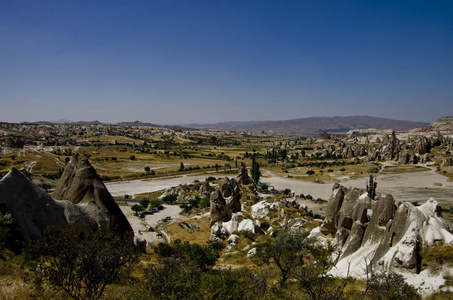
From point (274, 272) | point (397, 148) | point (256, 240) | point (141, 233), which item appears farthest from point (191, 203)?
point (397, 148)

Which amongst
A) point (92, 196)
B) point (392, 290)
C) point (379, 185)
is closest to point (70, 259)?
point (392, 290)

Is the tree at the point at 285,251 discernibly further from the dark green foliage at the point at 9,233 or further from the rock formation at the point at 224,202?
the rock formation at the point at 224,202

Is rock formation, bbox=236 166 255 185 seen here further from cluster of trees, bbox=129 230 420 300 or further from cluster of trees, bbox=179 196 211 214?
cluster of trees, bbox=129 230 420 300

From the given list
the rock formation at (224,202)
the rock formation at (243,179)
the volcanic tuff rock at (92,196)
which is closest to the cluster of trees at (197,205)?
the rock formation at (224,202)

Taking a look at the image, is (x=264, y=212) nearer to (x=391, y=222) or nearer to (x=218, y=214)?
(x=218, y=214)

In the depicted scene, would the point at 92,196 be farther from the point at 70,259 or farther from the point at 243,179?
the point at 243,179

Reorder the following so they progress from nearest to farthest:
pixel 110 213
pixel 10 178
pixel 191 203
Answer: pixel 10 178, pixel 110 213, pixel 191 203

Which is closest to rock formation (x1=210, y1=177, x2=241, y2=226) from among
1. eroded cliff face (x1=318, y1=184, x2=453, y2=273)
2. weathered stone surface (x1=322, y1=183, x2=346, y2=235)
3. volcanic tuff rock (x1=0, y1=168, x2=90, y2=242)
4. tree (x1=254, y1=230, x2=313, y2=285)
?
weathered stone surface (x1=322, y1=183, x2=346, y2=235)

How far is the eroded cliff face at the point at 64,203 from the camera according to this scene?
19578mm

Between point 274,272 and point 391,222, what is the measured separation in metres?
9.47

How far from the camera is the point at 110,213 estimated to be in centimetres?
2498

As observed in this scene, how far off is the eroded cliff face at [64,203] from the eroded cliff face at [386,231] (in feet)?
65.6

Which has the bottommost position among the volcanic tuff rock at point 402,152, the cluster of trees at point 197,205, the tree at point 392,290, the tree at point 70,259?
the cluster of trees at point 197,205

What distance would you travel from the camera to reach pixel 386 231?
1919cm
